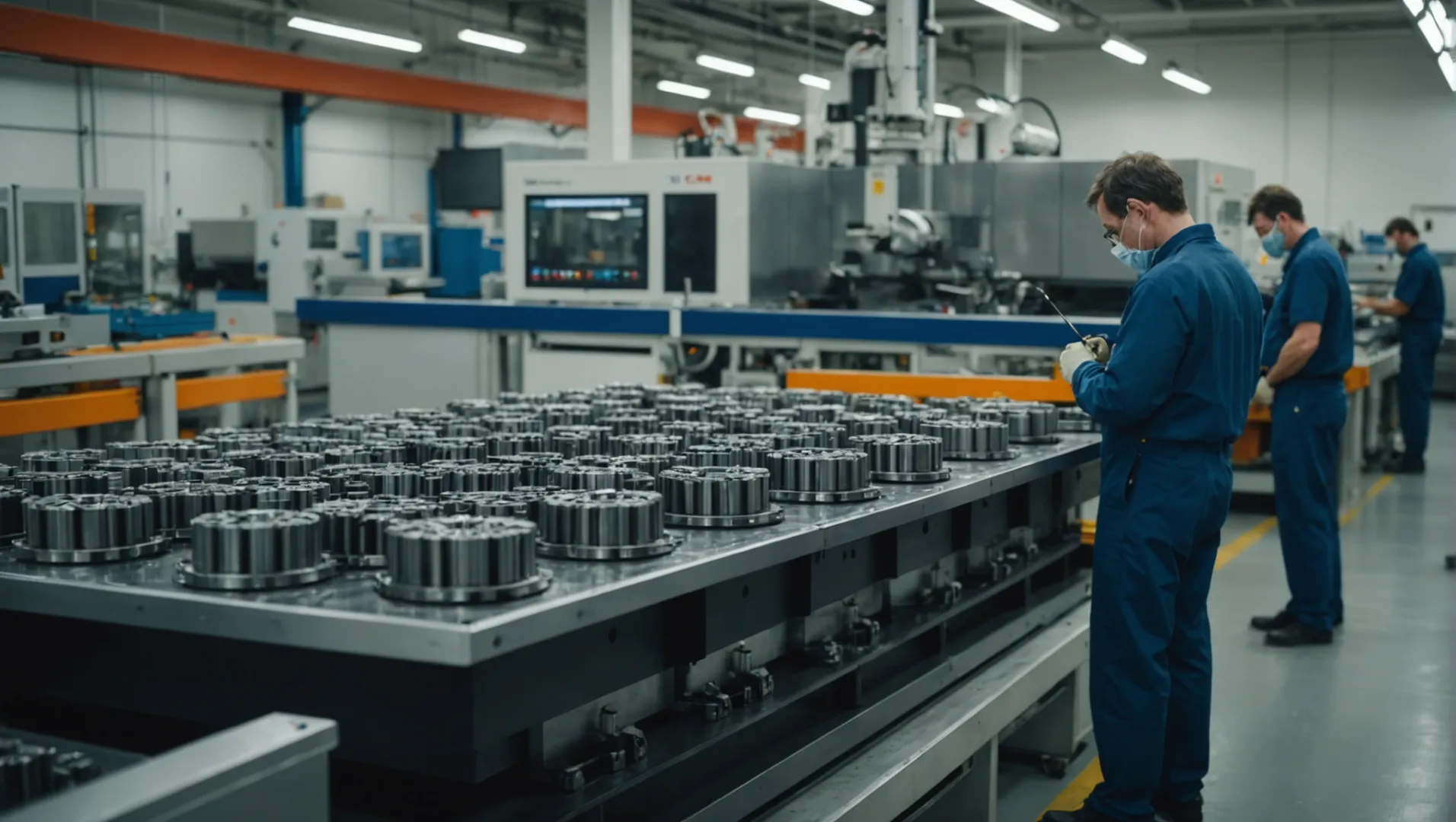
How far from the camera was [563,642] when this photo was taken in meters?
1.75

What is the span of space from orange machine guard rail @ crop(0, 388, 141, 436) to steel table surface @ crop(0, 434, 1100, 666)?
358cm

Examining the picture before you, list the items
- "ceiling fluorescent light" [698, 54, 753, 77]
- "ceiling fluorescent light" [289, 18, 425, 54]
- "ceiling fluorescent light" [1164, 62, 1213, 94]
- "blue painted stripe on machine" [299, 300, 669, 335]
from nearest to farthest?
"blue painted stripe on machine" [299, 300, 669, 335] → "ceiling fluorescent light" [289, 18, 425, 54] → "ceiling fluorescent light" [698, 54, 753, 77] → "ceiling fluorescent light" [1164, 62, 1213, 94]

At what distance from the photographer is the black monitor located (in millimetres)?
13547

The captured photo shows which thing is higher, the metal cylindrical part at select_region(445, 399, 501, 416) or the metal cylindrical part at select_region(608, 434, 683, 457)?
the metal cylindrical part at select_region(445, 399, 501, 416)

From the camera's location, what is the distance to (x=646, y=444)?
2.67m

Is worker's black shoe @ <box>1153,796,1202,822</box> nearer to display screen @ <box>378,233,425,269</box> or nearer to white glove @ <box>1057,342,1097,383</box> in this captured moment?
white glove @ <box>1057,342,1097,383</box>

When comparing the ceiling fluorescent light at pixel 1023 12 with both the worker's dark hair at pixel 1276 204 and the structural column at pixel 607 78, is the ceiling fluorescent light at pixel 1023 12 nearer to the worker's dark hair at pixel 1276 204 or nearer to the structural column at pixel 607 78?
the structural column at pixel 607 78

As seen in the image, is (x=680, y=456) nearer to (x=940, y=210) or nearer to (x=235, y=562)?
(x=235, y=562)

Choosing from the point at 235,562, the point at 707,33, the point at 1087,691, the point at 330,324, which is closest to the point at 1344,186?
the point at 707,33

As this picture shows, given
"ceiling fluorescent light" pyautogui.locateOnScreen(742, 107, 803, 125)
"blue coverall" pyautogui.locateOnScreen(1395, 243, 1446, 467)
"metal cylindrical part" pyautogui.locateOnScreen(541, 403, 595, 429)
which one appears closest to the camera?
"metal cylindrical part" pyautogui.locateOnScreen(541, 403, 595, 429)

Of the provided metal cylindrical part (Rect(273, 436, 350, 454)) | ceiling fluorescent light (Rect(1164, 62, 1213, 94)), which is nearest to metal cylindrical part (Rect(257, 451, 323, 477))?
metal cylindrical part (Rect(273, 436, 350, 454))

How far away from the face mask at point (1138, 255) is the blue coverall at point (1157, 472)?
0.18ft

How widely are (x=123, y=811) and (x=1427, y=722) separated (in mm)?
3736

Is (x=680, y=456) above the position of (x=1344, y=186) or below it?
below
